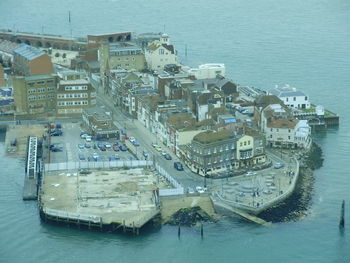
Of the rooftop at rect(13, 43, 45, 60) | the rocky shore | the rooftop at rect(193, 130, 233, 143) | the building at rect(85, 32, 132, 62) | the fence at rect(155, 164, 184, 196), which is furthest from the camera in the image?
the building at rect(85, 32, 132, 62)

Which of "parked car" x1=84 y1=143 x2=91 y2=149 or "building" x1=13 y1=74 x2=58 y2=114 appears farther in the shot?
"building" x1=13 y1=74 x2=58 y2=114

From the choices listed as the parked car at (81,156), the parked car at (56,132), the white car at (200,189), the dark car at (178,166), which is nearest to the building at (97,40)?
the parked car at (56,132)

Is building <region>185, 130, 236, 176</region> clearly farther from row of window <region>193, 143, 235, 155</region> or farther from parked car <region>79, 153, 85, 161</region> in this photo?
parked car <region>79, 153, 85, 161</region>

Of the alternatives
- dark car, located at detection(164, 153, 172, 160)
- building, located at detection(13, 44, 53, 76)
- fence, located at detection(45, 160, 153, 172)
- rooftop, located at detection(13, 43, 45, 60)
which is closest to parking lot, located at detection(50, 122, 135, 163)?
fence, located at detection(45, 160, 153, 172)

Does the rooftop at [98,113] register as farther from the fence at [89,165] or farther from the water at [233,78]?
the fence at [89,165]

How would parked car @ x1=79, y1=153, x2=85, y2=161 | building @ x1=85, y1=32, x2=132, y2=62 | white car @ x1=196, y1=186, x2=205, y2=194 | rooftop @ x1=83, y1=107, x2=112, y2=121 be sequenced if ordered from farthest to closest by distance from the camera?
1. building @ x1=85, y1=32, x2=132, y2=62
2. rooftop @ x1=83, y1=107, x2=112, y2=121
3. parked car @ x1=79, y1=153, x2=85, y2=161
4. white car @ x1=196, y1=186, x2=205, y2=194

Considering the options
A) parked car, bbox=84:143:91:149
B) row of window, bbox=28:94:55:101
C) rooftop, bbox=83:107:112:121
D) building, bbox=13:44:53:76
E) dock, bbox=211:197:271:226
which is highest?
building, bbox=13:44:53:76
